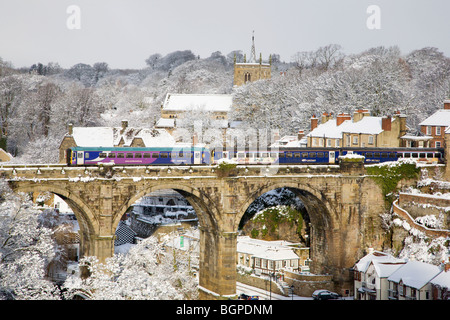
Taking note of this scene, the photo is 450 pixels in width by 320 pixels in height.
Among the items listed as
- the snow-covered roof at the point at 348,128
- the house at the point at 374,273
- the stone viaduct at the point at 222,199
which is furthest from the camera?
the snow-covered roof at the point at 348,128

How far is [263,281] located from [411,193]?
1592 centimetres

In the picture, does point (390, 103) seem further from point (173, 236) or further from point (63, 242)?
point (63, 242)

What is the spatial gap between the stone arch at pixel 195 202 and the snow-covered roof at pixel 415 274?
1499 centimetres

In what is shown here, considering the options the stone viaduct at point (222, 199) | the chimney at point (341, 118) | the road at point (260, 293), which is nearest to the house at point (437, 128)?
the chimney at point (341, 118)

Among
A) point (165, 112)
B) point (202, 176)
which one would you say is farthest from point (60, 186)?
point (165, 112)

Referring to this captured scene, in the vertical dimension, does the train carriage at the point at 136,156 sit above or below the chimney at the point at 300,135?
below

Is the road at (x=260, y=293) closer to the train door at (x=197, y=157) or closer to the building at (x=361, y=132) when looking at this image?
the train door at (x=197, y=157)

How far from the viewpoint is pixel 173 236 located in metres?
59.0

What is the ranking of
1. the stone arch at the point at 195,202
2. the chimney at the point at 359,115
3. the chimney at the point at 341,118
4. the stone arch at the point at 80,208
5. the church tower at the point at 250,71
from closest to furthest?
the stone arch at the point at 80,208 < the stone arch at the point at 195,202 < the chimney at the point at 359,115 < the chimney at the point at 341,118 < the church tower at the point at 250,71

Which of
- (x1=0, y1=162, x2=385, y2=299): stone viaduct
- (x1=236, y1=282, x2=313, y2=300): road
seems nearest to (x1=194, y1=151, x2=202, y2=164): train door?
(x1=0, y1=162, x2=385, y2=299): stone viaduct

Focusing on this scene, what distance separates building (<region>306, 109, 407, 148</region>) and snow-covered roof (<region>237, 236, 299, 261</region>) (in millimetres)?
14603

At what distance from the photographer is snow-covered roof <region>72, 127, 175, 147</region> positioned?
270 feet

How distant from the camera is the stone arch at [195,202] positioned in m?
46.9

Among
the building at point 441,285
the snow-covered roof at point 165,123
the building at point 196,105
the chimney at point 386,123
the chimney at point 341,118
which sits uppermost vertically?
the building at point 196,105
